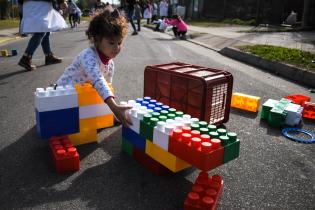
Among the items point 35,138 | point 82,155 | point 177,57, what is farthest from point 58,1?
point 82,155

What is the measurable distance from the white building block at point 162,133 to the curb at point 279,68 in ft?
13.8

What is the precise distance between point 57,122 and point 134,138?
66 centimetres

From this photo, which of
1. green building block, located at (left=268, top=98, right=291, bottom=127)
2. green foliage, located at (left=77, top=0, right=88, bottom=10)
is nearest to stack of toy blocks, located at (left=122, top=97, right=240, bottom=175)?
green building block, located at (left=268, top=98, right=291, bottom=127)

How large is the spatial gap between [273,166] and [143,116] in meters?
1.16

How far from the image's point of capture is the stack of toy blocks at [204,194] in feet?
6.24

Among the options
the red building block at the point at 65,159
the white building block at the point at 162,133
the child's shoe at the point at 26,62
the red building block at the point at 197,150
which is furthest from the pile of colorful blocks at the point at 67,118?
the child's shoe at the point at 26,62

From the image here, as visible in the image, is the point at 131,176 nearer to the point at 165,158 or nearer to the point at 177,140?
the point at 165,158

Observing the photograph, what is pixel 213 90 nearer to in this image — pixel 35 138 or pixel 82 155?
pixel 82 155

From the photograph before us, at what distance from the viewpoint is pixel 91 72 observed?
277 cm

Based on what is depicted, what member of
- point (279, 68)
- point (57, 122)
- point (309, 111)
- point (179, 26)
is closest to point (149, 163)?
point (57, 122)

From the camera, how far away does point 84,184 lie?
2.28m

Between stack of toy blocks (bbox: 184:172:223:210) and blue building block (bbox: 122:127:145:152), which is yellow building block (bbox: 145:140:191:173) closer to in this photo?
blue building block (bbox: 122:127:145:152)

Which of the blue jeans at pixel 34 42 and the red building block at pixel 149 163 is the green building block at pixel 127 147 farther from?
the blue jeans at pixel 34 42

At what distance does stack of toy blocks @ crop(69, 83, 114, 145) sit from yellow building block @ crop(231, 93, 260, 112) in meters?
1.87
